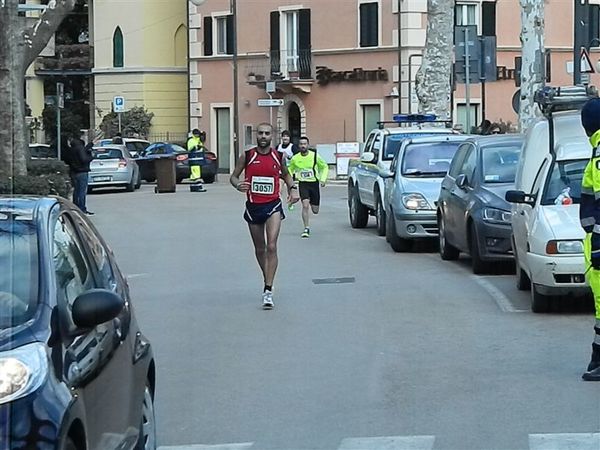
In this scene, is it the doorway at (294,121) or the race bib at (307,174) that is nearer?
the race bib at (307,174)

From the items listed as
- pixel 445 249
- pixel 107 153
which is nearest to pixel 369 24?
pixel 107 153

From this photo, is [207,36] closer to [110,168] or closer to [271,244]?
[110,168]

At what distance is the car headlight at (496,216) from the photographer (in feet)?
54.7

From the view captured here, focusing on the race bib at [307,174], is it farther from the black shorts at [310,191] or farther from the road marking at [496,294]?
the road marking at [496,294]

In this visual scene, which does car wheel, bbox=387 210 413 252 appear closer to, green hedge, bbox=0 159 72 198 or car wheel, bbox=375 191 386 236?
car wheel, bbox=375 191 386 236

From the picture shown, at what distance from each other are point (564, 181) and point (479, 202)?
3335 mm

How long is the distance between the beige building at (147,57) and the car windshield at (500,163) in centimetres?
4304

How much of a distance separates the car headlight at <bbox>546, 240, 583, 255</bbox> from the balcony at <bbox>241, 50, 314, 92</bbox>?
4001 cm

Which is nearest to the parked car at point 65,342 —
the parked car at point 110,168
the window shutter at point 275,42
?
the parked car at point 110,168

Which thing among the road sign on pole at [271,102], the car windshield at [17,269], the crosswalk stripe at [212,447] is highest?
the road sign on pole at [271,102]

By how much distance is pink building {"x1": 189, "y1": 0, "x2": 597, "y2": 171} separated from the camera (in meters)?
50.5

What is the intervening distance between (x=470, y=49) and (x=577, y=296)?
622 inches

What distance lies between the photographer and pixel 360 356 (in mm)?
11359

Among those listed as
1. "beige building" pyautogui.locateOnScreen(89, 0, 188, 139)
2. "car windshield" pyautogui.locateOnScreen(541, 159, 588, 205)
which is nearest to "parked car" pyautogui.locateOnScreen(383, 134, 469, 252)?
"car windshield" pyautogui.locateOnScreen(541, 159, 588, 205)
